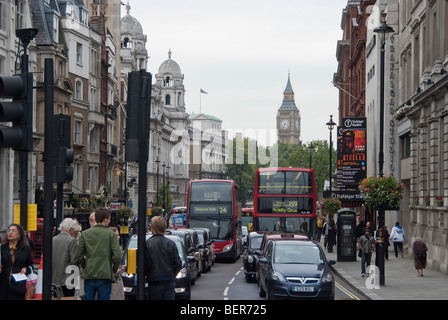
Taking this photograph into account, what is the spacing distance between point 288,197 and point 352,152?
62.1 feet

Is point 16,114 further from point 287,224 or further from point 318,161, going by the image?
point 318,161

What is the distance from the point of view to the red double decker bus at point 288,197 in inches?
1383

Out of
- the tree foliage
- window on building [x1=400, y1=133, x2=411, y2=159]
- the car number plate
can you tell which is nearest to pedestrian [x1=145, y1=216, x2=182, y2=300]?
the car number plate

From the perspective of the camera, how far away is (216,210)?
3822 cm

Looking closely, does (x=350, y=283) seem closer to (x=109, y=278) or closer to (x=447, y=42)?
(x=447, y=42)

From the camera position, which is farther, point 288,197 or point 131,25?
point 131,25

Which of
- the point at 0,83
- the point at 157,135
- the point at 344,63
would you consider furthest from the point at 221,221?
the point at 157,135

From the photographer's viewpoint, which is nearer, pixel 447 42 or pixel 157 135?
pixel 447 42

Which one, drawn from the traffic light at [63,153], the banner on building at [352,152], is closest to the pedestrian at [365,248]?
the traffic light at [63,153]

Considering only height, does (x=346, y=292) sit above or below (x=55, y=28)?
below

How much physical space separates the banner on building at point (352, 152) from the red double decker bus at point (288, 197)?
18.0 m

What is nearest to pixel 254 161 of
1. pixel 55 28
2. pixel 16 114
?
pixel 55 28
